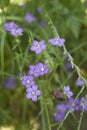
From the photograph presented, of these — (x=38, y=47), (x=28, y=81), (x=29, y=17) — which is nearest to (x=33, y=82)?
(x=28, y=81)

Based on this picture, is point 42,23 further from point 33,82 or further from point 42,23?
point 33,82

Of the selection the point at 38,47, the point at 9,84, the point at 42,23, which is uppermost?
the point at 38,47

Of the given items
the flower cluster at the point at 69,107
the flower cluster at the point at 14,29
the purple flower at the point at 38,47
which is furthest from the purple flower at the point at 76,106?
the flower cluster at the point at 14,29

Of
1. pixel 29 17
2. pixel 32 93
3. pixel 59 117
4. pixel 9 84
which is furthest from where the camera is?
pixel 29 17

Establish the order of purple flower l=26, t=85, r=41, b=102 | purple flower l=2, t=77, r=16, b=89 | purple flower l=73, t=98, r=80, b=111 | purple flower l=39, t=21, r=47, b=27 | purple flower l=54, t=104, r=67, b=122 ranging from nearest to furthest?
purple flower l=26, t=85, r=41, b=102 → purple flower l=73, t=98, r=80, b=111 → purple flower l=54, t=104, r=67, b=122 → purple flower l=2, t=77, r=16, b=89 → purple flower l=39, t=21, r=47, b=27

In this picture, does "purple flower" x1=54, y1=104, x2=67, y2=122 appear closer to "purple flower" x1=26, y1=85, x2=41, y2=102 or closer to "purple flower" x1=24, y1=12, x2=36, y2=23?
"purple flower" x1=26, y1=85, x2=41, y2=102

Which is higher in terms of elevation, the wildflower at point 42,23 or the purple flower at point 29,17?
the purple flower at point 29,17

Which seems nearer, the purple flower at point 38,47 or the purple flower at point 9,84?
the purple flower at point 38,47

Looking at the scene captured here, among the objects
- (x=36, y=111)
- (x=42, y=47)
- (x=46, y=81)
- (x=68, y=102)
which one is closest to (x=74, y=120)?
(x=68, y=102)

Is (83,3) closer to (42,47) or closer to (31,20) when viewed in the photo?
(31,20)

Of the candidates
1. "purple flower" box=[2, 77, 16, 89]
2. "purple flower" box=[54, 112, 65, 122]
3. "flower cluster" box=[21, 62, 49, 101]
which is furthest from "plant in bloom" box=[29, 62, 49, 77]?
"purple flower" box=[2, 77, 16, 89]

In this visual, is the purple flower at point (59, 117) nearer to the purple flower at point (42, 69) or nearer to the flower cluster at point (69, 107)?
the flower cluster at point (69, 107)

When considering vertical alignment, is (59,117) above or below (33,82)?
below
